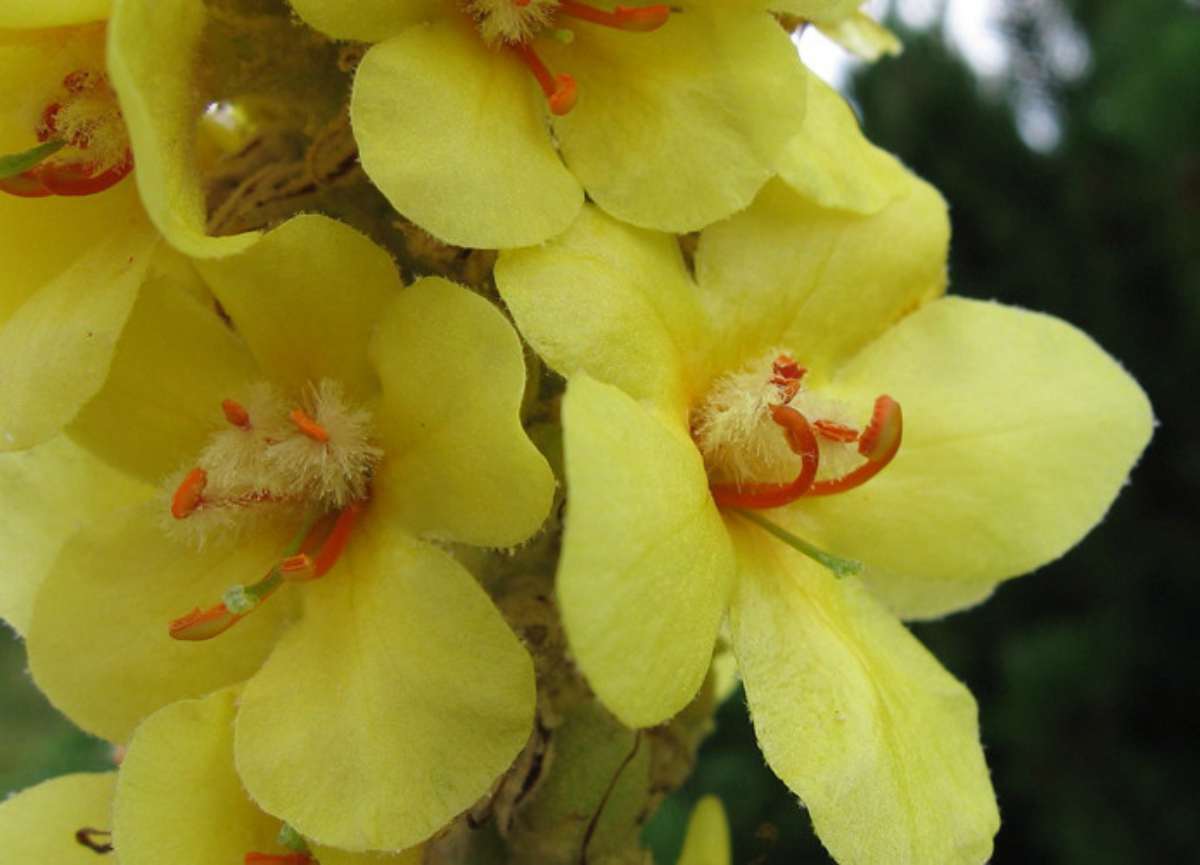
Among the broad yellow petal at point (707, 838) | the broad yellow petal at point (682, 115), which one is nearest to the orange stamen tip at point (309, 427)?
the broad yellow petal at point (682, 115)

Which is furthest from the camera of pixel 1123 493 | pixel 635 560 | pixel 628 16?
pixel 1123 493

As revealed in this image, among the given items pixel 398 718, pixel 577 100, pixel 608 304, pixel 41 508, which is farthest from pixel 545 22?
pixel 41 508

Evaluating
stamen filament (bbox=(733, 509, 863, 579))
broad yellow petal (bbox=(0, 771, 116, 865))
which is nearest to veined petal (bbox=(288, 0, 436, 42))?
stamen filament (bbox=(733, 509, 863, 579))

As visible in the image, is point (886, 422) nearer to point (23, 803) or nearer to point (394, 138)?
point (394, 138)

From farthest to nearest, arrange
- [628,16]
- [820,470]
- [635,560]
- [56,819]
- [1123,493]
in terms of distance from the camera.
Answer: [1123,493] < [56,819] < [820,470] < [628,16] < [635,560]

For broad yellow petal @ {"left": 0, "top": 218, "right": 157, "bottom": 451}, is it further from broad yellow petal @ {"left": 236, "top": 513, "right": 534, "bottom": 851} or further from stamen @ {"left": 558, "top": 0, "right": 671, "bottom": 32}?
stamen @ {"left": 558, "top": 0, "right": 671, "bottom": 32}

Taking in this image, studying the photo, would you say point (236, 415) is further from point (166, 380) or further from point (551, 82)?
point (551, 82)

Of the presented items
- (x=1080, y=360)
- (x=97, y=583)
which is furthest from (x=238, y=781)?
(x=1080, y=360)
